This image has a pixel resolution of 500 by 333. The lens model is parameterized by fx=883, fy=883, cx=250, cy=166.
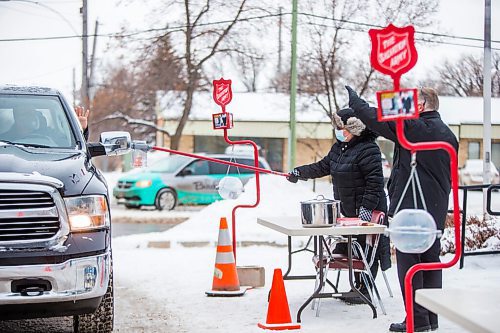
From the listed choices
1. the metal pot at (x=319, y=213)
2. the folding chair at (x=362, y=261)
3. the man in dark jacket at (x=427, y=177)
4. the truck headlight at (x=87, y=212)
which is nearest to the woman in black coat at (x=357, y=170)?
the folding chair at (x=362, y=261)

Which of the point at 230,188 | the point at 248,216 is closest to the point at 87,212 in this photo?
the point at 230,188

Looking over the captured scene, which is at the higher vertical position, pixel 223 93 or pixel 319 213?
pixel 223 93

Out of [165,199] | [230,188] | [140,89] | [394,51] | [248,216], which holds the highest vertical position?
[140,89]

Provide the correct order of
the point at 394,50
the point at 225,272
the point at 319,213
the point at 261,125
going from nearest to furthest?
1. the point at 394,50
2. the point at 319,213
3. the point at 225,272
4. the point at 261,125

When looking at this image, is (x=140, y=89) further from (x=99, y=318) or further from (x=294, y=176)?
(x=99, y=318)

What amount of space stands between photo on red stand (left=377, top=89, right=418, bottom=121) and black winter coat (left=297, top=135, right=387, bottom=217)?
298cm

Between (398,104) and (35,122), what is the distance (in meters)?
3.69

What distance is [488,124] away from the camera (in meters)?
13.0

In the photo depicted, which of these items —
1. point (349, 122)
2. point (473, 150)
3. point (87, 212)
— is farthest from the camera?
point (473, 150)

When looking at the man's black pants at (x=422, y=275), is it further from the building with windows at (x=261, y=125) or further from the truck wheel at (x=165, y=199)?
the building with windows at (x=261, y=125)

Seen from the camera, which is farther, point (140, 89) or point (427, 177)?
point (140, 89)

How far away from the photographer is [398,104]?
16.6ft

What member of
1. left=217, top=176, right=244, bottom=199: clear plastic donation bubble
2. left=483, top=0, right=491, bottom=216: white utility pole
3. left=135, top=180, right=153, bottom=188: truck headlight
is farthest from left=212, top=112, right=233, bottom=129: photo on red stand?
left=135, top=180, right=153, bottom=188: truck headlight

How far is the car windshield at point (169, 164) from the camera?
78.8 feet
